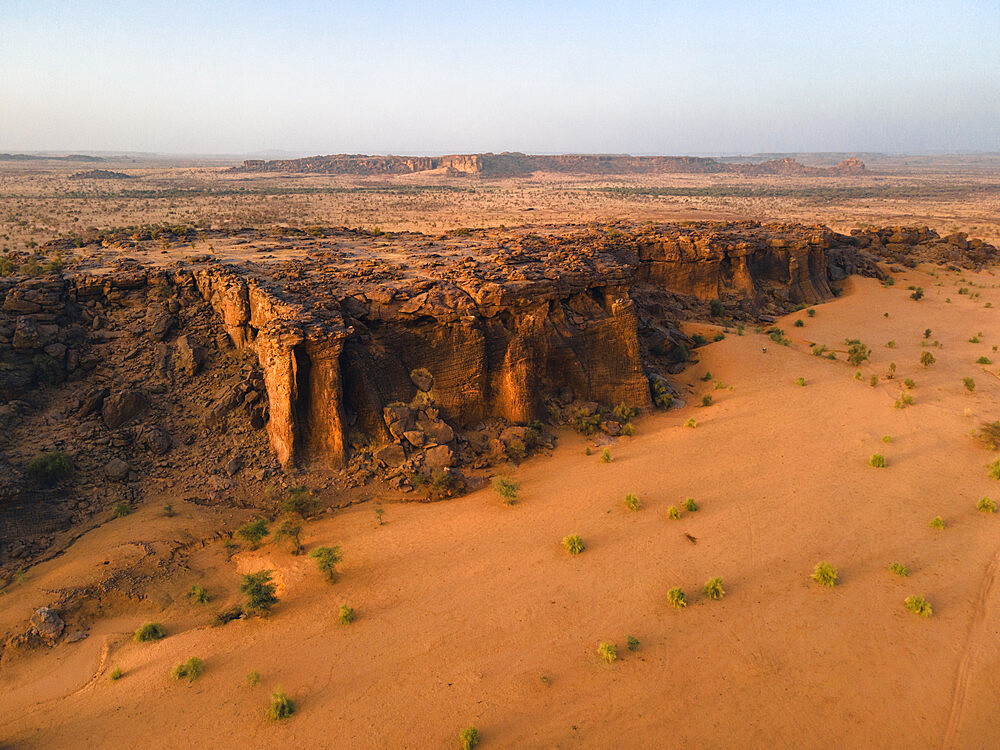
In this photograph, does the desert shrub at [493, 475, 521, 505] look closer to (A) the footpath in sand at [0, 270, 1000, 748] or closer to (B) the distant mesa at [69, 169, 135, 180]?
(A) the footpath in sand at [0, 270, 1000, 748]

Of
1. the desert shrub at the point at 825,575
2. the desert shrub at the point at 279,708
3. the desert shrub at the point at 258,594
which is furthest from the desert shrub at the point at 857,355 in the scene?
the desert shrub at the point at 279,708

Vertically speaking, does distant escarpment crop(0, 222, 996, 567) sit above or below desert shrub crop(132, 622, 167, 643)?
above

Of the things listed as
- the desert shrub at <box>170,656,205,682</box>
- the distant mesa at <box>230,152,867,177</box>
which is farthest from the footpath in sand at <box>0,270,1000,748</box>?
the distant mesa at <box>230,152,867,177</box>

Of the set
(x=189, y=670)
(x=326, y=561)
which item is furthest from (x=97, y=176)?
(x=189, y=670)

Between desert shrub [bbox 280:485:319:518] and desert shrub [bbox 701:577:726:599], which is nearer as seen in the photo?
desert shrub [bbox 701:577:726:599]

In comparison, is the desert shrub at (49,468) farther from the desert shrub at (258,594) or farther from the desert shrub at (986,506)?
the desert shrub at (986,506)

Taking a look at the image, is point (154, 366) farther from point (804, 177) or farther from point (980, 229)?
point (804, 177)

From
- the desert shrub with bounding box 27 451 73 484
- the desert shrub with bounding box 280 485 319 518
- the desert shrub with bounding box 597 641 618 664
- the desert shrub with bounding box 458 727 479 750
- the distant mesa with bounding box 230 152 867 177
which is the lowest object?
the desert shrub with bounding box 458 727 479 750
